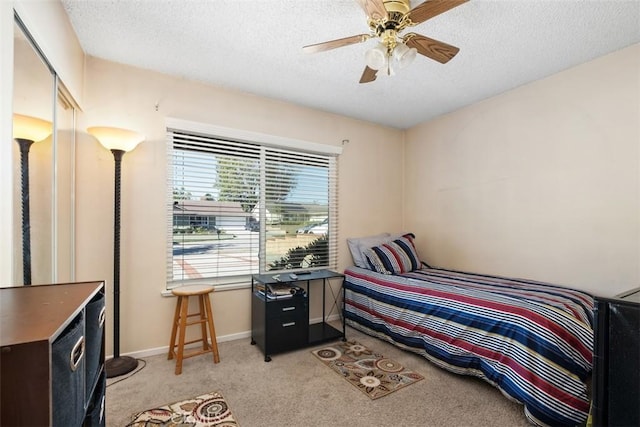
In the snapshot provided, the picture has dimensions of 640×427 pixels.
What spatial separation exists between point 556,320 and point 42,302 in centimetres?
258

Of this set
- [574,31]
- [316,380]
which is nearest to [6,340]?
[316,380]

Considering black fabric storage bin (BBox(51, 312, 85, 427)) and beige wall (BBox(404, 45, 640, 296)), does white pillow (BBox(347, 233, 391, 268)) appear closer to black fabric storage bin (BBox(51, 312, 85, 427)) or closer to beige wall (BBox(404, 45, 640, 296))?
beige wall (BBox(404, 45, 640, 296))

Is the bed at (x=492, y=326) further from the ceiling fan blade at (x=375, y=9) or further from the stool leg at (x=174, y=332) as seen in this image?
the ceiling fan blade at (x=375, y=9)

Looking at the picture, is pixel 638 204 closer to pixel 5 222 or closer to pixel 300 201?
pixel 300 201

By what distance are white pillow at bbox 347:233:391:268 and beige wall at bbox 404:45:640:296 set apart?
77cm

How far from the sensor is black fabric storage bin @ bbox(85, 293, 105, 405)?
1098 millimetres

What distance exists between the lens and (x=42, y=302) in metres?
0.94

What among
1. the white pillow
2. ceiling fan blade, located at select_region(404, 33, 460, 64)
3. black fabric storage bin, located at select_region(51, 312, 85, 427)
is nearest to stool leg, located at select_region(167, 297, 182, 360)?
black fabric storage bin, located at select_region(51, 312, 85, 427)

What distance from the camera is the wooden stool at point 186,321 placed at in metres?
2.41

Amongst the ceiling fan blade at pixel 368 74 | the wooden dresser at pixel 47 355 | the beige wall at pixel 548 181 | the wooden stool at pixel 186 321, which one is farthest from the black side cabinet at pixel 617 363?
the wooden stool at pixel 186 321

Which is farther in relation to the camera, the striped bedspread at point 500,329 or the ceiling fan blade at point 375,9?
the striped bedspread at point 500,329

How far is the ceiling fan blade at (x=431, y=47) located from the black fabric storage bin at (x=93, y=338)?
2.09 metres

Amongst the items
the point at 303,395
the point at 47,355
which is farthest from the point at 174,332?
the point at 47,355

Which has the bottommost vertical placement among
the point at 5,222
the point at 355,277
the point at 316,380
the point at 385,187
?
the point at 316,380
